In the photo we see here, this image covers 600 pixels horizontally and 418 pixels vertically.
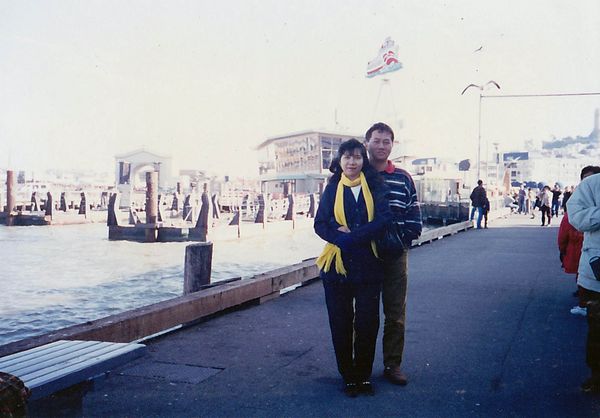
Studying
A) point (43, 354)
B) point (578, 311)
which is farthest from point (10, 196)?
point (43, 354)

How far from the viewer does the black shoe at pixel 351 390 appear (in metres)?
3.76

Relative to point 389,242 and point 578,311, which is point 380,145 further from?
point 578,311

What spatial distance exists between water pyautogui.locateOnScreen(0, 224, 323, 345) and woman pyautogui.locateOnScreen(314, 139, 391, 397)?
6520 mm

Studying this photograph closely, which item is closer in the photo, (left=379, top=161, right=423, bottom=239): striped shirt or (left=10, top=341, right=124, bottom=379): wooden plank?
(left=10, top=341, right=124, bottom=379): wooden plank

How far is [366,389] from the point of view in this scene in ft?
12.4

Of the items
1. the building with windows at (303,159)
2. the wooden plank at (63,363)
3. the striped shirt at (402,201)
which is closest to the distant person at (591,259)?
the striped shirt at (402,201)

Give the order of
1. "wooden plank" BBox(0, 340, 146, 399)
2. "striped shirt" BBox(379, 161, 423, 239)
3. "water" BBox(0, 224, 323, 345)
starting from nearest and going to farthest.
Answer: "wooden plank" BBox(0, 340, 146, 399) < "striped shirt" BBox(379, 161, 423, 239) < "water" BBox(0, 224, 323, 345)

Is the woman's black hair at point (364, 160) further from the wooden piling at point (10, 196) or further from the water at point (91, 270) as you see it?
the wooden piling at point (10, 196)

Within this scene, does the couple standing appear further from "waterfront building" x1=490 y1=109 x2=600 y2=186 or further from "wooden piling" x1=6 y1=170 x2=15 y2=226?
"waterfront building" x1=490 y1=109 x2=600 y2=186

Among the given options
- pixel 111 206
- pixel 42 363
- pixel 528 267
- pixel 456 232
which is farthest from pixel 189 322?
pixel 111 206

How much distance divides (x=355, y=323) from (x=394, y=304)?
1.33ft

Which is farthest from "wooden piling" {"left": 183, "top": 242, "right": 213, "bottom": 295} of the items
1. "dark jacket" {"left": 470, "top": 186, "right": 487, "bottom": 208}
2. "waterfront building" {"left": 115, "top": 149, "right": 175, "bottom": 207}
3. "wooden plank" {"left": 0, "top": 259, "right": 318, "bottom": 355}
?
"waterfront building" {"left": 115, "top": 149, "right": 175, "bottom": 207}

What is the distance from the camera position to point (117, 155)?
64750 mm

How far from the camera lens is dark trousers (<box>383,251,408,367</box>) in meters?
4.06
